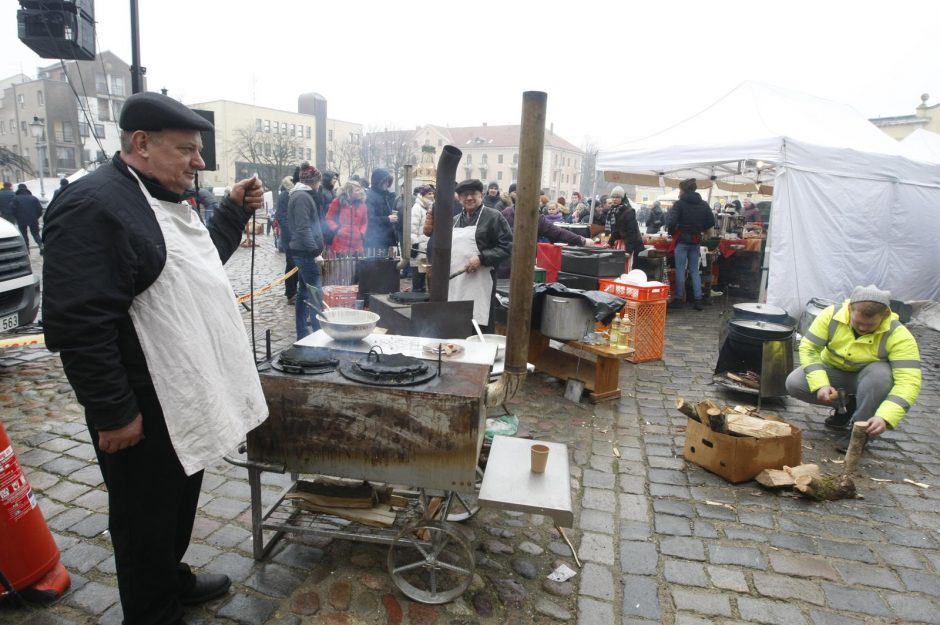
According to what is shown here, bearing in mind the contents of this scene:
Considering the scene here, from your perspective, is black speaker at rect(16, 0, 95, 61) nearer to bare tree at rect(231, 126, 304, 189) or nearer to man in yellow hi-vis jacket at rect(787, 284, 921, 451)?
man in yellow hi-vis jacket at rect(787, 284, 921, 451)

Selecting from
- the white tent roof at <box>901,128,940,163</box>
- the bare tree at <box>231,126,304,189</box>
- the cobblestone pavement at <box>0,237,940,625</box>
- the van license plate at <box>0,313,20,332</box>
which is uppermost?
the bare tree at <box>231,126,304,189</box>

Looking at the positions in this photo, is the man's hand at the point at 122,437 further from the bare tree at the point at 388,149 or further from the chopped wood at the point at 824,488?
the bare tree at the point at 388,149

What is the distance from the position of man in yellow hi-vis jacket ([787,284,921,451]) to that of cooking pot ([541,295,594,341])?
1.85 m

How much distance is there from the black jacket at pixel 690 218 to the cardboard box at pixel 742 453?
6047 mm

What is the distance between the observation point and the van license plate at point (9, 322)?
5.01m

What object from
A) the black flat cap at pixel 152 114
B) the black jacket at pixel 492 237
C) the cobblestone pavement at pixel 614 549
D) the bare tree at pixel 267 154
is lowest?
the cobblestone pavement at pixel 614 549

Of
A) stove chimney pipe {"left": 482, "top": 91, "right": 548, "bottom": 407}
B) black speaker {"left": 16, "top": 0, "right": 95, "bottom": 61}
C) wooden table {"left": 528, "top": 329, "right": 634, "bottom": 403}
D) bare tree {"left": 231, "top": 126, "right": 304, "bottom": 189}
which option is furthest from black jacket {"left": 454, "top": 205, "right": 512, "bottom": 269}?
bare tree {"left": 231, "top": 126, "right": 304, "bottom": 189}

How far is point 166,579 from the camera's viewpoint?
7.34 feet

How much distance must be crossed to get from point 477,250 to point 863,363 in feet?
11.1

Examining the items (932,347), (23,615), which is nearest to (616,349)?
(23,615)

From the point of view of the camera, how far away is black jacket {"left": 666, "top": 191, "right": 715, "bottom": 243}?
934 cm

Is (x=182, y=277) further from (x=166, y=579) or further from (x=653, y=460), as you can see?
(x=653, y=460)

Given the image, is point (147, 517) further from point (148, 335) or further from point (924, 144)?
point (924, 144)

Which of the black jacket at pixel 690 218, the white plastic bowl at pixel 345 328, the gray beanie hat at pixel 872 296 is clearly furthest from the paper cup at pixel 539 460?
the black jacket at pixel 690 218
